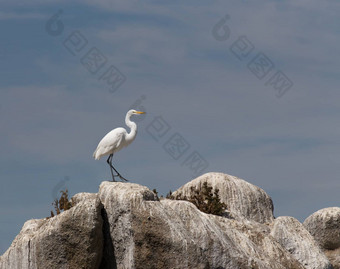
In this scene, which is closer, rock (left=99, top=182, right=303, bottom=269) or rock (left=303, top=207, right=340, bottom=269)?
rock (left=99, top=182, right=303, bottom=269)

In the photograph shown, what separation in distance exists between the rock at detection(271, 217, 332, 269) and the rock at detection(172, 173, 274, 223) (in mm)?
1891

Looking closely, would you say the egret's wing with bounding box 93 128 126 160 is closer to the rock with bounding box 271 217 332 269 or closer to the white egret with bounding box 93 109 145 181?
the white egret with bounding box 93 109 145 181

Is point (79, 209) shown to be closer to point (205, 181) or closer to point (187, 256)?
point (187, 256)

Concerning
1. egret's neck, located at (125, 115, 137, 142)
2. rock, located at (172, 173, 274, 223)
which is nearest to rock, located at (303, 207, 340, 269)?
rock, located at (172, 173, 274, 223)

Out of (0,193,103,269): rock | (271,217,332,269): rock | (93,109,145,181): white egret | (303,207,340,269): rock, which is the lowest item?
(271,217,332,269): rock

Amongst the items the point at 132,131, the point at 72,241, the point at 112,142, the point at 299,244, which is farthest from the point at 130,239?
the point at 299,244

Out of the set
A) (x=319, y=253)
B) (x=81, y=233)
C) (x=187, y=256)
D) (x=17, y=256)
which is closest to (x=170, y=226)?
(x=187, y=256)

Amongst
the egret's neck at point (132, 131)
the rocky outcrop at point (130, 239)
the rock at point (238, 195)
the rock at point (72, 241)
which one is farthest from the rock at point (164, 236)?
the rock at point (238, 195)

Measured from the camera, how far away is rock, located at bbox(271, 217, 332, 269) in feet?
76.4

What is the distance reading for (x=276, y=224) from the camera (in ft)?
78.9

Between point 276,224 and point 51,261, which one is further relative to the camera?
point 276,224

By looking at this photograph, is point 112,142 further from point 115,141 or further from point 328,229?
point 328,229

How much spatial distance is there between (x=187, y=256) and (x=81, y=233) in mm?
2935

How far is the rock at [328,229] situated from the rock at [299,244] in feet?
26.6
